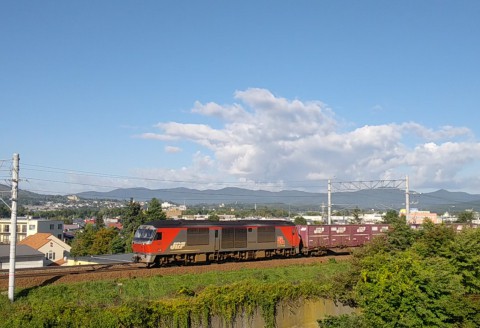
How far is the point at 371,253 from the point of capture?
31188 mm

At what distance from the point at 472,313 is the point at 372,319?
567 centimetres

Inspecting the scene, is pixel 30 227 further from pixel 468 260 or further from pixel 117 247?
pixel 468 260

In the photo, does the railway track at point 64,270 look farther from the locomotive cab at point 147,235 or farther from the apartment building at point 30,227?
the apartment building at point 30,227

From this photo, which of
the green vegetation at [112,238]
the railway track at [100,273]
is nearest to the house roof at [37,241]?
the green vegetation at [112,238]

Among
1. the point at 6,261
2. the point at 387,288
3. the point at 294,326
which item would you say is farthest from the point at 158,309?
the point at 6,261

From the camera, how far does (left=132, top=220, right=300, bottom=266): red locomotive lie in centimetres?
3459

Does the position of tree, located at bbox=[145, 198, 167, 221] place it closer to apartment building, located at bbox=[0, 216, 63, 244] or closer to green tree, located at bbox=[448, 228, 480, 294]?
apartment building, located at bbox=[0, 216, 63, 244]

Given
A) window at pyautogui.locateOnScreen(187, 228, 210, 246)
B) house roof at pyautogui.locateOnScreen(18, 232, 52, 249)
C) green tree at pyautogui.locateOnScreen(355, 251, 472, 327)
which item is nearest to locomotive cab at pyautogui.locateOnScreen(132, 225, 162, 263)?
window at pyautogui.locateOnScreen(187, 228, 210, 246)

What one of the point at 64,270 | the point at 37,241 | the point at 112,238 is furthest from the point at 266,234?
the point at 37,241

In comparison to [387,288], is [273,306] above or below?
below

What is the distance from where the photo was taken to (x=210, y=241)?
1464 inches

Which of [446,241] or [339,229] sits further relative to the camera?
[339,229]

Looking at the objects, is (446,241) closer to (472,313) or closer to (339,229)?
(472,313)

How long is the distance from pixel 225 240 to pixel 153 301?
1530 centimetres
